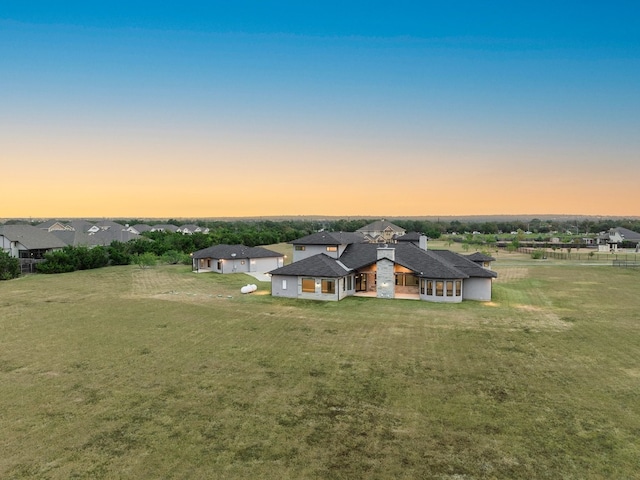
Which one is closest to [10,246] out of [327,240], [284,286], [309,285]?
[284,286]

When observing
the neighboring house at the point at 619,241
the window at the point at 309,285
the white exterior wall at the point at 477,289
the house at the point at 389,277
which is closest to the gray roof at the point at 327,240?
the house at the point at 389,277

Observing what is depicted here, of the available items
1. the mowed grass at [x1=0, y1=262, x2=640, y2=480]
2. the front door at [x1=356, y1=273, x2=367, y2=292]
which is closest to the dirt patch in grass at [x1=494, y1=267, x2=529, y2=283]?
the mowed grass at [x1=0, y1=262, x2=640, y2=480]

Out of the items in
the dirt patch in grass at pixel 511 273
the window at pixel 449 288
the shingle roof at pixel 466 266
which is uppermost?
the shingle roof at pixel 466 266

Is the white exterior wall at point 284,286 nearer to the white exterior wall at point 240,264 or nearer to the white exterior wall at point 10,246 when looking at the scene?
the white exterior wall at point 240,264

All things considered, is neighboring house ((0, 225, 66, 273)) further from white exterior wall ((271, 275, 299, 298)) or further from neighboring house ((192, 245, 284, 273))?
white exterior wall ((271, 275, 299, 298))

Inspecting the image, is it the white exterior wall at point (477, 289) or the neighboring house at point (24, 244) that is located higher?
the neighboring house at point (24, 244)

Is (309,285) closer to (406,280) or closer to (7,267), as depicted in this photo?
(406,280)

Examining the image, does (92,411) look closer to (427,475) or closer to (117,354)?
(117,354)
